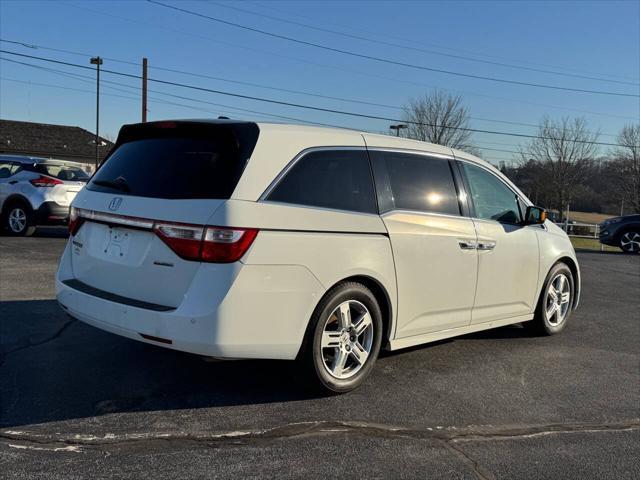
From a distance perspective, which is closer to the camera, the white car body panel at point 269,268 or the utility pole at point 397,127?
the white car body panel at point 269,268

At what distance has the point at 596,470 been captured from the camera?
3158mm

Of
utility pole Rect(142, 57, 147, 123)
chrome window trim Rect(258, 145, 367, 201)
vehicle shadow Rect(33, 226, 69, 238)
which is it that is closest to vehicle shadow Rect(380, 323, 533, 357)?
chrome window trim Rect(258, 145, 367, 201)

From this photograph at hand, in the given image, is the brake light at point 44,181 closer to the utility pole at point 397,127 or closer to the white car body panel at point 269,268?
the white car body panel at point 269,268

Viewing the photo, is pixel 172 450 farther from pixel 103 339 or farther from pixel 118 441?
pixel 103 339

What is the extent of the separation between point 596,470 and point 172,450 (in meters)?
2.28

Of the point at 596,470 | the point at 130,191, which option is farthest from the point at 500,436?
the point at 130,191

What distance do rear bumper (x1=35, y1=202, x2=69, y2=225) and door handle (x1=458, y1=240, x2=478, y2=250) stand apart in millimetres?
9703

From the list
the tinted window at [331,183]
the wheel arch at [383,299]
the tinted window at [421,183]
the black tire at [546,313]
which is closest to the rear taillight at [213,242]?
the tinted window at [331,183]

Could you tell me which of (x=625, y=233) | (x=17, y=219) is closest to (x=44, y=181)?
(x=17, y=219)

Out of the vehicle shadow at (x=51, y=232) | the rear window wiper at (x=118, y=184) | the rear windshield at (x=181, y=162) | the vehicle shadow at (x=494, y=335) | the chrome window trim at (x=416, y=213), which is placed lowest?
the vehicle shadow at (x=494, y=335)

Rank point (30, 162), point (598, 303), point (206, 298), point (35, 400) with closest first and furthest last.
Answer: point (206, 298) → point (35, 400) → point (598, 303) → point (30, 162)

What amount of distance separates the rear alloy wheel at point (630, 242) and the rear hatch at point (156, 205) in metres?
18.0

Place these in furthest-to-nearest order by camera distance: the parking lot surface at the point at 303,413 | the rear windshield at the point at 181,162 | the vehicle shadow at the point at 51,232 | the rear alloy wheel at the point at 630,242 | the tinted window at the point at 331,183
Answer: the rear alloy wheel at the point at 630,242, the vehicle shadow at the point at 51,232, the tinted window at the point at 331,183, the rear windshield at the point at 181,162, the parking lot surface at the point at 303,413

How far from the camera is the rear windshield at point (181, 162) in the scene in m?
3.54
